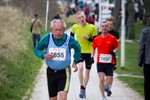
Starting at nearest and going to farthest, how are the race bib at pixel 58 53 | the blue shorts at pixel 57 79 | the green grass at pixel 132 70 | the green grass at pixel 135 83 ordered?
the race bib at pixel 58 53, the blue shorts at pixel 57 79, the green grass at pixel 135 83, the green grass at pixel 132 70

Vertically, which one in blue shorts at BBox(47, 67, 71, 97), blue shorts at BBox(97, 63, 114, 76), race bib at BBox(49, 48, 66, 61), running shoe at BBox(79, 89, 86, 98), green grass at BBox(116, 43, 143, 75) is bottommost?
green grass at BBox(116, 43, 143, 75)

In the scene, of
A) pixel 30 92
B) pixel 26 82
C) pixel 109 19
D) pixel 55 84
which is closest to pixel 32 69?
pixel 26 82

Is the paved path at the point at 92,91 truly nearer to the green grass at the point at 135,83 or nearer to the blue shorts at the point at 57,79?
the green grass at the point at 135,83

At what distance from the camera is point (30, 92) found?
11688 millimetres

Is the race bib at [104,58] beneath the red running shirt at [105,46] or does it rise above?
beneath

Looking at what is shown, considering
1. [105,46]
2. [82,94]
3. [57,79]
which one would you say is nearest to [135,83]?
[82,94]

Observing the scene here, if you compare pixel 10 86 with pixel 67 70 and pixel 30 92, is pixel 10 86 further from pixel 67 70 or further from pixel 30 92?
pixel 67 70

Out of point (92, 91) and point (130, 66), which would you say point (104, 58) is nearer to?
point (92, 91)

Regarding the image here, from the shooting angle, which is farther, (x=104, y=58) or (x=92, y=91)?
(x=92, y=91)

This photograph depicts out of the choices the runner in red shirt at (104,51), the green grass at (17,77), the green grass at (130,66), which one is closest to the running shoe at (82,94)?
the runner in red shirt at (104,51)

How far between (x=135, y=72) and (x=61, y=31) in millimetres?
8195

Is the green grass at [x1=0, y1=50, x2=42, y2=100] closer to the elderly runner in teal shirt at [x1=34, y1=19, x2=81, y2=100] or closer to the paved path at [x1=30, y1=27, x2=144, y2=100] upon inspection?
the paved path at [x1=30, y1=27, x2=144, y2=100]

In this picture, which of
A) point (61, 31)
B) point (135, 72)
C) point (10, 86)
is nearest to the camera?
point (61, 31)

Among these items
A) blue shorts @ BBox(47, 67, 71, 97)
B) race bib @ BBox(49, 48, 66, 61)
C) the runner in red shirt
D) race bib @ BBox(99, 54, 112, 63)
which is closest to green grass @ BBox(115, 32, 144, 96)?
the runner in red shirt
